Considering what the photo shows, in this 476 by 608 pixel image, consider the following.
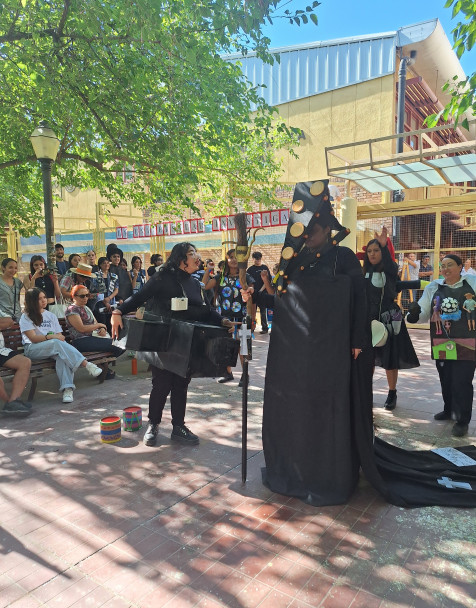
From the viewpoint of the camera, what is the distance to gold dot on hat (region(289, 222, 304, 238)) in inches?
119

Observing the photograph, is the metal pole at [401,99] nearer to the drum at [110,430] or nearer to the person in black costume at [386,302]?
the person in black costume at [386,302]

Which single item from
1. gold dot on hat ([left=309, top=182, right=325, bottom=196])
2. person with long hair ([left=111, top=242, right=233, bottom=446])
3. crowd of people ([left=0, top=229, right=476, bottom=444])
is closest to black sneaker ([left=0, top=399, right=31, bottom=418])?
crowd of people ([left=0, top=229, right=476, bottom=444])

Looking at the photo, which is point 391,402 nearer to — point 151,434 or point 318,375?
point 318,375

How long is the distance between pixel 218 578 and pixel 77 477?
1.65 meters

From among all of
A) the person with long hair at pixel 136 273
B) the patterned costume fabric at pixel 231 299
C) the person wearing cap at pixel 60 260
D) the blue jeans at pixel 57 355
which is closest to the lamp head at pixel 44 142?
the person wearing cap at pixel 60 260

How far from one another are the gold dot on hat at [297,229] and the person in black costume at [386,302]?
1.99 metres

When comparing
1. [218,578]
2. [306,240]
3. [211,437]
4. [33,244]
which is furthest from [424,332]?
[33,244]

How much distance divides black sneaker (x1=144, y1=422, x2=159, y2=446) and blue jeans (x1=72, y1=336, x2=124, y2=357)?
2.35 meters

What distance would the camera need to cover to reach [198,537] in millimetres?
2697

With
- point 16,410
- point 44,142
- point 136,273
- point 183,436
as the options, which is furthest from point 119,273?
point 183,436

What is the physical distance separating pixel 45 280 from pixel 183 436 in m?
4.91

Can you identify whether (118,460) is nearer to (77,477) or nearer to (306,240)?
(77,477)

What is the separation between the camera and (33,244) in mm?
22688

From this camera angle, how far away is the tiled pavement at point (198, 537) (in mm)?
2254
